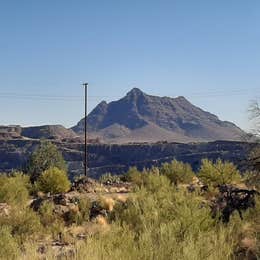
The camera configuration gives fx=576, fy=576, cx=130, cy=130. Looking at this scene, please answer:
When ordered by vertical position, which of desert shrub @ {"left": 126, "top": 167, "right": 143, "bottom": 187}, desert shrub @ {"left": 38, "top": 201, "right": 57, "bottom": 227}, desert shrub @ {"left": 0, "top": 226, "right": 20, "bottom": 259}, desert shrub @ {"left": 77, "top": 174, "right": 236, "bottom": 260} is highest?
desert shrub @ {"left": 77, "top": 174, "right": 236, "bottom": 260}

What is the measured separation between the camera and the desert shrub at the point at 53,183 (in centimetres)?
4072

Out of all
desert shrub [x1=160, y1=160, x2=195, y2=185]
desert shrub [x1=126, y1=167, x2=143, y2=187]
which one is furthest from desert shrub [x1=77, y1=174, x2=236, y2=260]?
desert shrub [x1=126, y1=167, x2=143, y2=187]

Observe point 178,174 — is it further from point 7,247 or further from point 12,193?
point 7,247

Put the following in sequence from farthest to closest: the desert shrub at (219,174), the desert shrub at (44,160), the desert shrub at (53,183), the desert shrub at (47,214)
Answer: the desert shrub at (44,160) → the desert shrub at (53,183) → the desert shrub at (219,174) → the desert shrub at (47,214)

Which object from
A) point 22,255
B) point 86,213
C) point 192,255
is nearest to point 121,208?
point 86,213

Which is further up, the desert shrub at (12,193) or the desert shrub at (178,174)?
the desert shrub at (178,174)

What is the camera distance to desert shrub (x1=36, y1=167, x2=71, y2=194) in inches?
1603

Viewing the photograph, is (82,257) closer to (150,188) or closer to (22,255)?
(22,255)

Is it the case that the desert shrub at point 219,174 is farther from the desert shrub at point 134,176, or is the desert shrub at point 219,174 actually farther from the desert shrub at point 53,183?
the desert shrub at point 53,183

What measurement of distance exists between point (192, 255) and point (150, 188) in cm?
1948

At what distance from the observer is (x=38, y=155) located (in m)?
63.1

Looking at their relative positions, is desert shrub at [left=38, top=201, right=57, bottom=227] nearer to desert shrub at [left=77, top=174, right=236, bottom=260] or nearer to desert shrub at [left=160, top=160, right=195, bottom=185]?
desert shrub at [left=77, top=174, right=236, bottom=260]

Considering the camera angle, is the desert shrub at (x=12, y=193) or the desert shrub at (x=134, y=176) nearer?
the desert shrub at (x=12, y=193)

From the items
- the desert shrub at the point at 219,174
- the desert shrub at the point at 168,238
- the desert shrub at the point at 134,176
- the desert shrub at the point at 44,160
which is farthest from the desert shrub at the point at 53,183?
the desert shrub at the point at 168,238
